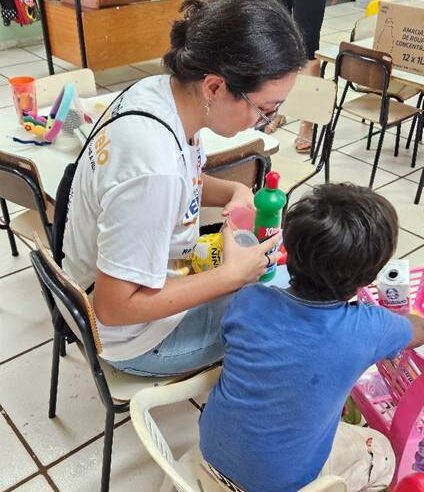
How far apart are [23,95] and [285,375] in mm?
1476

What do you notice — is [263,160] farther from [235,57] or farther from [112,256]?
[112,256]

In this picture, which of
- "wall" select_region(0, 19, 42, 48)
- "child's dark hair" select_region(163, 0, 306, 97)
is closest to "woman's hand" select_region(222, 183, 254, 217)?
"child's dark hair" select_region(163, 0, 306, 97)

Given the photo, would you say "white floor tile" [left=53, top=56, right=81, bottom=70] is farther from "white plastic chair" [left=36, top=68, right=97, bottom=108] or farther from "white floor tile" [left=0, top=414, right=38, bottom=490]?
"white floor tile" [left=0, top=414, right=38, bottom=490]

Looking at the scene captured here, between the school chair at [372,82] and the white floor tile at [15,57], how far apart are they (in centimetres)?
291

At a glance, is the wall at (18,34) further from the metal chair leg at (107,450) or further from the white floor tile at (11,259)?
the metal chair leg at (107,450)

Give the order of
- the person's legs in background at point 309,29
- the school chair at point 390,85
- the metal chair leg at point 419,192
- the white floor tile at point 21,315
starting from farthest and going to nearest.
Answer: the person's legs in background at point 309,29, the school chair at point 390,85, the metal chair leg at point 419,192, the white floor tile at point 21,315

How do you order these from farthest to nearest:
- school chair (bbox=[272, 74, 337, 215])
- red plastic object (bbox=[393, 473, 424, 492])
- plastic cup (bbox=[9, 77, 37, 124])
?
school chair (bbox=[272, 74, 337, 215]) < plastic cup (bbox=[9, 77, 37, 124]) < red plastic object (bbox=[393, 473, 424, 492])

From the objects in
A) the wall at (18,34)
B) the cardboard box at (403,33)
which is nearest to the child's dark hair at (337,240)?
the cardboard box at (403,33)

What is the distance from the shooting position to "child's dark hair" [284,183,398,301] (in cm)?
95

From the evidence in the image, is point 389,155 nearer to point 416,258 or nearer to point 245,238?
point 416,258

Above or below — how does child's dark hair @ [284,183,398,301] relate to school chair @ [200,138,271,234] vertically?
above

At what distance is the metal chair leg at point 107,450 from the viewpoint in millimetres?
1312

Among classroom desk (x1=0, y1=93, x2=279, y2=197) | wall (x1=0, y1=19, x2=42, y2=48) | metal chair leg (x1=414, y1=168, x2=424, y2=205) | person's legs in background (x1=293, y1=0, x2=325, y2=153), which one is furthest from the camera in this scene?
wall (x1=0, y1=19, x2=42, y2=48)

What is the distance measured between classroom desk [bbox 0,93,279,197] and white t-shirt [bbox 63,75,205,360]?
0.52 metres
